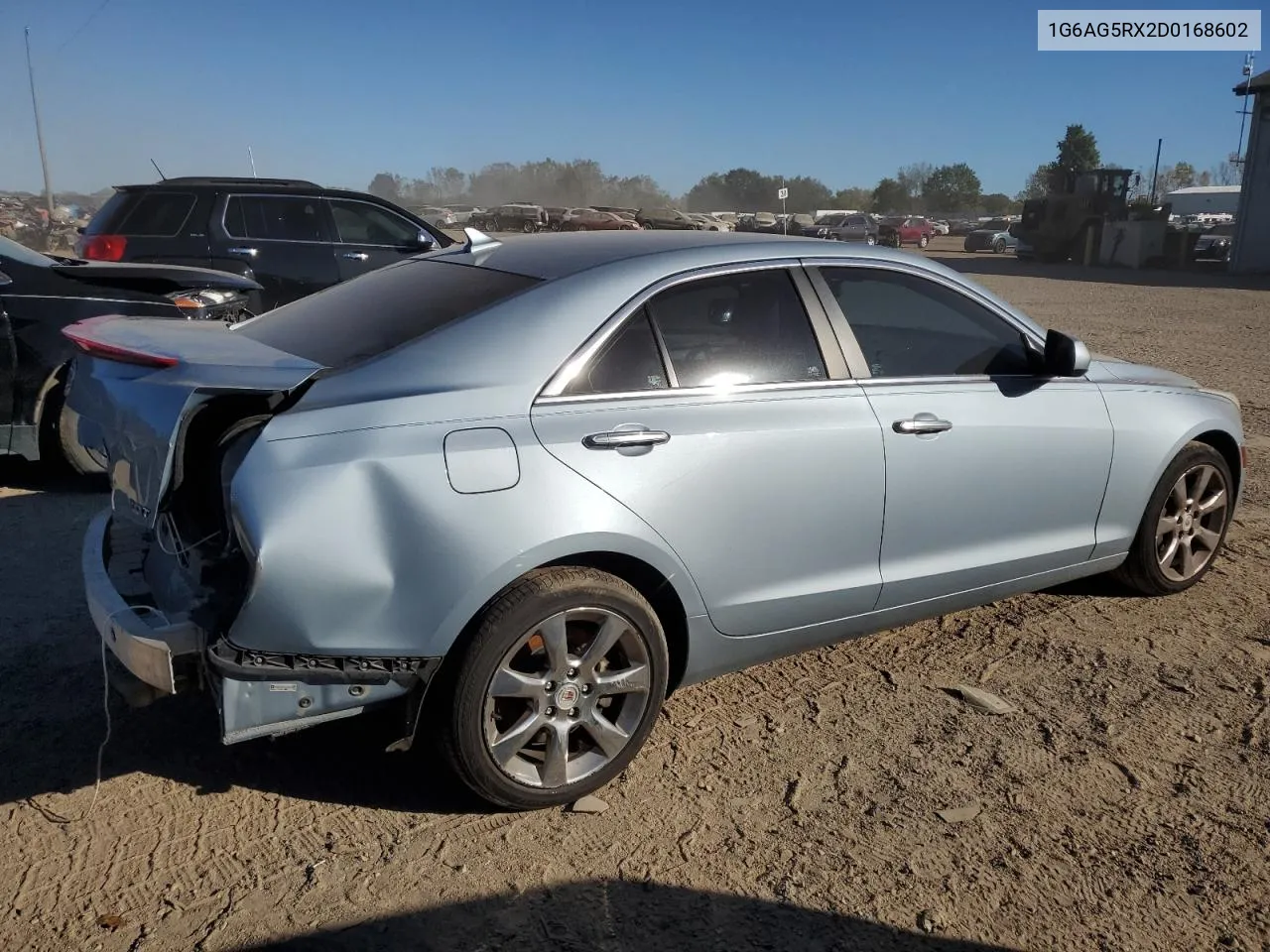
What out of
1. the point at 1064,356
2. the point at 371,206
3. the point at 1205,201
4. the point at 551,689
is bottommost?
the point at 551,689

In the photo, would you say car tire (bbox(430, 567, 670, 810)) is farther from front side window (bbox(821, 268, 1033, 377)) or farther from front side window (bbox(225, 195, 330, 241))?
front side window (bbox(225, 195, 330, 241))

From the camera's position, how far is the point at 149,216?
9.00 m

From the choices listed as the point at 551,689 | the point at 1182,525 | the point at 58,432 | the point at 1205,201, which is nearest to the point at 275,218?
the point at 58,432

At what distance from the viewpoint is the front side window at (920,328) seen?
12.0 feet

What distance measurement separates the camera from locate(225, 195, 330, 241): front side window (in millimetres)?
9086

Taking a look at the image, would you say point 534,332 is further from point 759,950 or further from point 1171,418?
point 1171,418

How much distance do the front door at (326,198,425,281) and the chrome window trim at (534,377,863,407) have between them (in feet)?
22.3

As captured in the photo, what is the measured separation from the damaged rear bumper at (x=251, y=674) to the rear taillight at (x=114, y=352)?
67cm

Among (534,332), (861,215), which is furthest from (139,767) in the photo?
(861,215)

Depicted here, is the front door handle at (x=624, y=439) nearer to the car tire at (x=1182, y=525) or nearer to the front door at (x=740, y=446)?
the front door at (x=740, y=446)

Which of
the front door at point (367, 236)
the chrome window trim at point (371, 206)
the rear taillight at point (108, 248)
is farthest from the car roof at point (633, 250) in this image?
the rear taillight at point (108, 248)

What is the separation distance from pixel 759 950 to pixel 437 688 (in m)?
1.05

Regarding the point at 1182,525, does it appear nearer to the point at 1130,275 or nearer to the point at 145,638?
the point at 145,638

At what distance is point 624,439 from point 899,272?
4.70 feet
